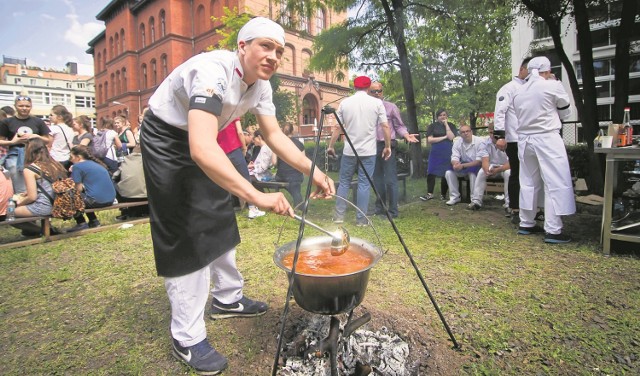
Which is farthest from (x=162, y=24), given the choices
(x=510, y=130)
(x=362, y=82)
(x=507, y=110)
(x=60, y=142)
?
(x=510, y=130)

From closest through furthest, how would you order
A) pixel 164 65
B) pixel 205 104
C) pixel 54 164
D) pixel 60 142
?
pixel 205 104 → pixel 54 164 → pixel 60 142 → pixel 164 65

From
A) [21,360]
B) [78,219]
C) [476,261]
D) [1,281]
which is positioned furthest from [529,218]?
[78,219]

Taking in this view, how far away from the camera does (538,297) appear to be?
10.1 ft

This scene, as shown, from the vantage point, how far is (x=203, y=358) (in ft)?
7.30

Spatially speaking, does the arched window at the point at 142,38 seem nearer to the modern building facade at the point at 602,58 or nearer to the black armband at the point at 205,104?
the modern building facade at the point at 602,58

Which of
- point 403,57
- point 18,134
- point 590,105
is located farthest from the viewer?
point 403,57

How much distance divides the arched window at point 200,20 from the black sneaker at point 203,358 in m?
35.0

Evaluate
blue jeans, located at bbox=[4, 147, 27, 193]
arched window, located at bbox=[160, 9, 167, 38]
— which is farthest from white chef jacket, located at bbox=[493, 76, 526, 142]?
arched window, located at bbox=[160, 9, 167, 38]

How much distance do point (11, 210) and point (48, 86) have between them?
77485 millimetres

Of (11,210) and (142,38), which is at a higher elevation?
(142,38)

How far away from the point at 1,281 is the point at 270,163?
4.63 m

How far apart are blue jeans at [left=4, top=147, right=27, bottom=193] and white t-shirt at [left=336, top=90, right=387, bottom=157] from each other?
540cm

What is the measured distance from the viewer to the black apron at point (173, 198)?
2.13 m

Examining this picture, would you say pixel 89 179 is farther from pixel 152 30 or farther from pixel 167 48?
pixel 152 30
